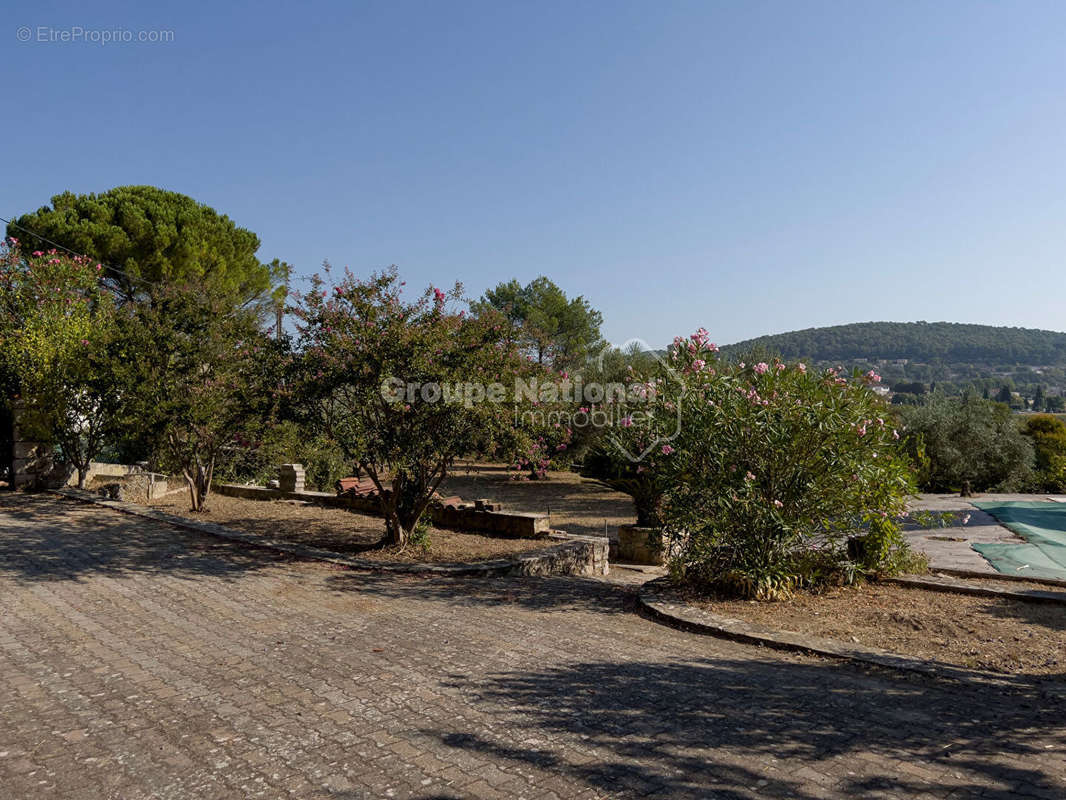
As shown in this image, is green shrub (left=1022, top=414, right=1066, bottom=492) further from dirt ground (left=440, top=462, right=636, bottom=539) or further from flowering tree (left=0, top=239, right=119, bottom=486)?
flowering tree (left=0, top=239, right=119, bottom=486)

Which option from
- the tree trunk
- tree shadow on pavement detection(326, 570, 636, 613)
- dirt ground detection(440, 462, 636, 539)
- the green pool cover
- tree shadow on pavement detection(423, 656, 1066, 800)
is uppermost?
the tree trunk

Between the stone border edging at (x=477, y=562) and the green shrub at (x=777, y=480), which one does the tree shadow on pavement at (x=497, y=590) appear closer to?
the stone border edging at (x=477, y=562)

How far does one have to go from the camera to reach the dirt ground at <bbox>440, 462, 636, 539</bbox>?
18047 mm

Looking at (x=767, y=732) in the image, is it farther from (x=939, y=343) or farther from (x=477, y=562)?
(x=939, y=343)

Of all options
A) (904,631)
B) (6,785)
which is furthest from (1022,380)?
(6,785)

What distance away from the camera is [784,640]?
5.77 metres

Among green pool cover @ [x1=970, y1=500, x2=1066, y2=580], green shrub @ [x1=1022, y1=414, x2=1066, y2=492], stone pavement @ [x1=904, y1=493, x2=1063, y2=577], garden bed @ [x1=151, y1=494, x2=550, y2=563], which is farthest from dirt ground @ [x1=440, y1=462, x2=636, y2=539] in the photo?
green shrub @ [x1=1022, y1=414, x2=1066, y2=492]

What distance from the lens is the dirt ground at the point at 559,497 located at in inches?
711

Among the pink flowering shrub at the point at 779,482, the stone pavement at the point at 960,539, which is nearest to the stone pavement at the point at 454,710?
the pink flowering shrub at the point at 779,482

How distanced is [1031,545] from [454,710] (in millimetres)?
10410

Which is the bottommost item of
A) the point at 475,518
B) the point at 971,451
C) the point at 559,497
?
the point at 559,497

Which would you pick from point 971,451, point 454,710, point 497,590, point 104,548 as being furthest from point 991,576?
point 971,451

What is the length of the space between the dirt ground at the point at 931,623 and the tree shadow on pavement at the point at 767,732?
764mm

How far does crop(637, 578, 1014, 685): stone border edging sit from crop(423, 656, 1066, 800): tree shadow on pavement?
0.21 metres
